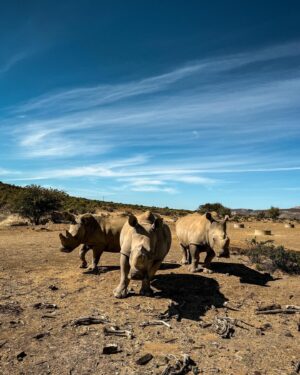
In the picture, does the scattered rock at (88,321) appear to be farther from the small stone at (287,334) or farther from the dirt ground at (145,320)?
the small stone at (287,334)

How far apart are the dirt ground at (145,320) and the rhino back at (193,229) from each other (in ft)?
3.52

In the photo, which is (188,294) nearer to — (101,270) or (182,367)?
(101,270)

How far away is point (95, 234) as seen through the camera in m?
13.1

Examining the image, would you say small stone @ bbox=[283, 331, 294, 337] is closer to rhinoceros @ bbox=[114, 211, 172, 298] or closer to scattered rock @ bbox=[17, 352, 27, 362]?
rhinoceros @ bbox=[114, 211, 172, 298]

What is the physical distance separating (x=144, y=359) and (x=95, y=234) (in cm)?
691

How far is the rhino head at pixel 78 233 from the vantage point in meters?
12.5

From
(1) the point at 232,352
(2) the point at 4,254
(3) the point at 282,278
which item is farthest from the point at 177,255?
(1) the point at 232,352

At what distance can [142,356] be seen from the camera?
261 inches

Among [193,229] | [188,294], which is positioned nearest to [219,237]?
[193,229]

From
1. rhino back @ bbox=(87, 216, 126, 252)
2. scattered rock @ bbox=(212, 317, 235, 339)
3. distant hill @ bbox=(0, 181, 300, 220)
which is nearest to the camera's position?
scattered rock @ bbox=(212, 317, 235, 339)

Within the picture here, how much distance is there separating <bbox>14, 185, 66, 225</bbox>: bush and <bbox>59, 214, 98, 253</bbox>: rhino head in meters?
21.8

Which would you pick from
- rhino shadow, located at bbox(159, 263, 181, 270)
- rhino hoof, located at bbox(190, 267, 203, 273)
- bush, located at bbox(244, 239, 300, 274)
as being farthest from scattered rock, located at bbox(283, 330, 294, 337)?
bush, located at bbox(244, 239, 300, 274)

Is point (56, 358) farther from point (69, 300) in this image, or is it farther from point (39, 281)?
point (39, 281)

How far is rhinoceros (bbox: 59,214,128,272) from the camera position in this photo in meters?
12.7
